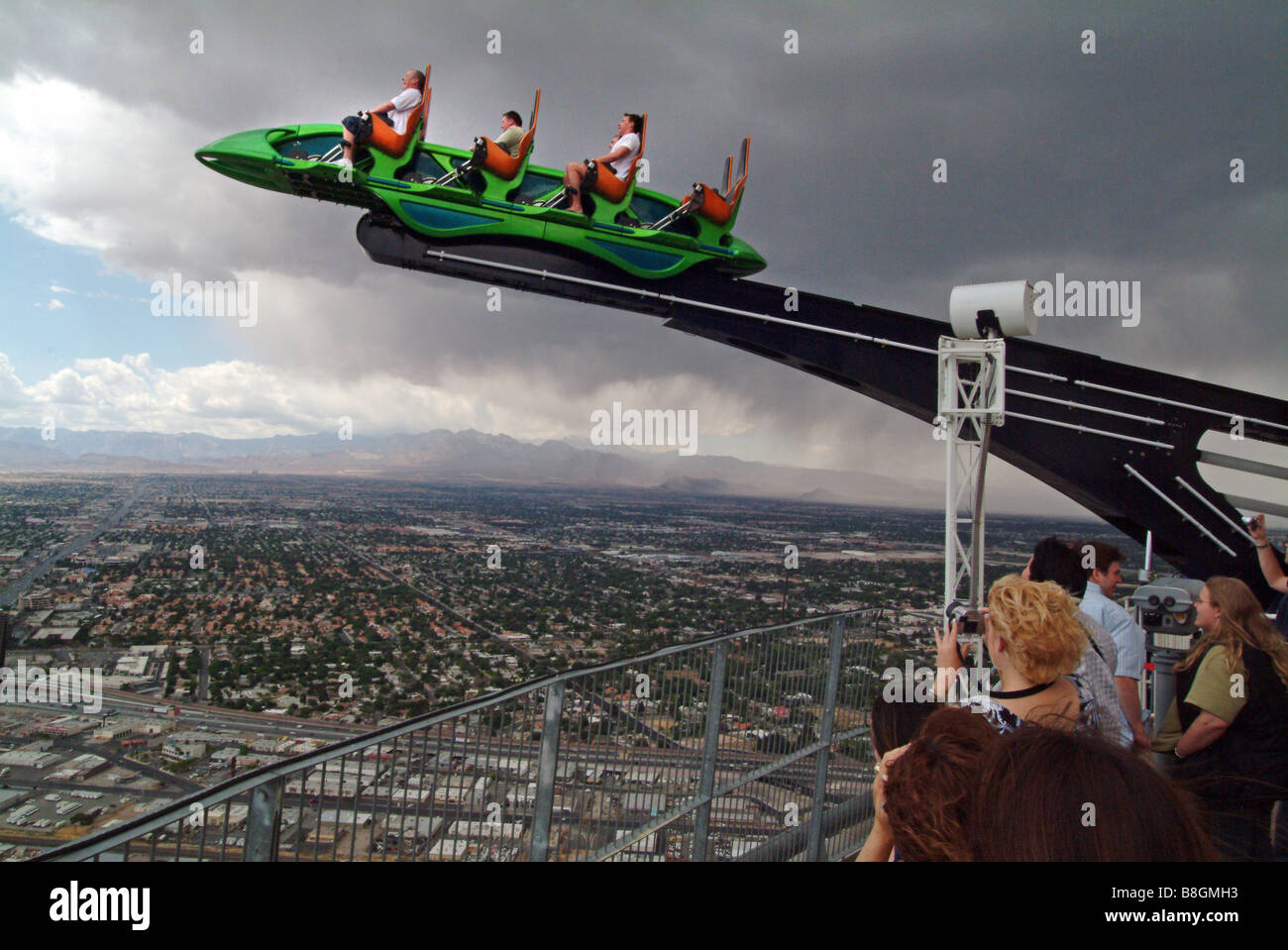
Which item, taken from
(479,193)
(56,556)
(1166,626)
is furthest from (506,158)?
(56,556)

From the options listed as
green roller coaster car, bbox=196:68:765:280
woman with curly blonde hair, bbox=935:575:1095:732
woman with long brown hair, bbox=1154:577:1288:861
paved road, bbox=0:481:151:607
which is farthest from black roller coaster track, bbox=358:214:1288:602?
paved road, bbox=0:481:151:607

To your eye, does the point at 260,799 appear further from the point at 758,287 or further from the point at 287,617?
the point at 287,617

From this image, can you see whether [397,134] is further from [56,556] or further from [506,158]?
[56,556]

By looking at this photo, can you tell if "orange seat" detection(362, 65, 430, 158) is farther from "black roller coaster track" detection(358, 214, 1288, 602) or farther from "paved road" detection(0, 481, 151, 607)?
"paved road" detection(0, 481, 151, 607)

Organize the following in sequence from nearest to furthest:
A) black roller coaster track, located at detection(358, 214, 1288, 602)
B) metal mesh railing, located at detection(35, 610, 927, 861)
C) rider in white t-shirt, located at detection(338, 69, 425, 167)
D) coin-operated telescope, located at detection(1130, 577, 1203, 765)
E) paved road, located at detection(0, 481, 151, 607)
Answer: metal mesh railing, located at detection(35, 610, 927, 861) → coin-operated telescope, located at detection(1130, 577, 1203, 765) → rider in white t-shirt, located at detection(338, 69, 425, 167) → black roller coaster track, located at detection(358, 214, 1288, 602) → paved road, located at detection(0, 481, 151, 607)

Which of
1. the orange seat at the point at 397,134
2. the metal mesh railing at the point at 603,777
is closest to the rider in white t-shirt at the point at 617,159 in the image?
the orange seat at the point at 397,134
